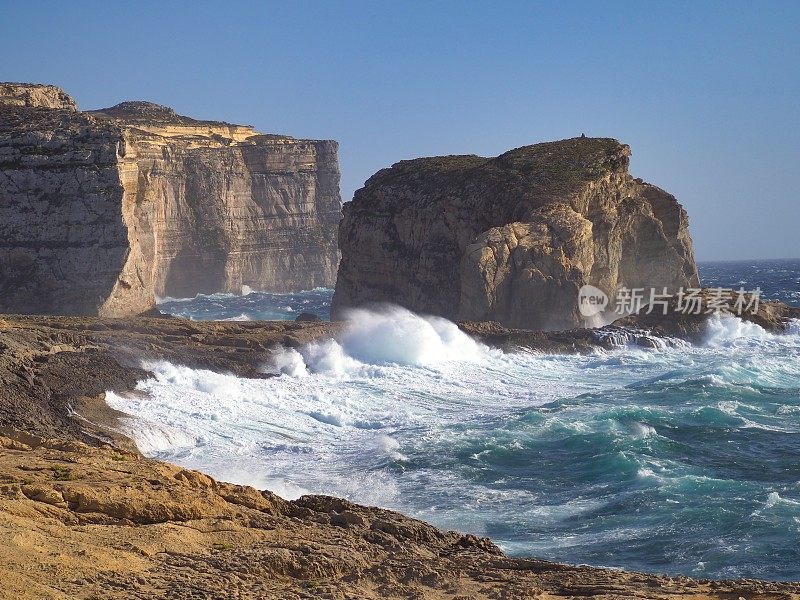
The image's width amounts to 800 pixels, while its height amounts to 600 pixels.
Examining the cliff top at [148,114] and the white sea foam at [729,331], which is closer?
the white sea foam at [729,331]

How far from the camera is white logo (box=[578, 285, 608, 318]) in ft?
158

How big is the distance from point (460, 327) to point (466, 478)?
21766 mm

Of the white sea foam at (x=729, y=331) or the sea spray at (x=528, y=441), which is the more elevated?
the white sea foam at (x=729, y=331)

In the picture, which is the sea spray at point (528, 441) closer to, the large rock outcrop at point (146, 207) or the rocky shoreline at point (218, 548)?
the rocky shoreline at point (218, 548)

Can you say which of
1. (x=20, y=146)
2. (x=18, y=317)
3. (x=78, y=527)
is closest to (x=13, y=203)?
(x=20, y=146)

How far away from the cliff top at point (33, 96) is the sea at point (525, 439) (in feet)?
81.6

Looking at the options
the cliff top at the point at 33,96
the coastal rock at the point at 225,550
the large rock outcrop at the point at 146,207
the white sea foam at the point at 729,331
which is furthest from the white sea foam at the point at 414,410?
the cliff top at the point at 33,96

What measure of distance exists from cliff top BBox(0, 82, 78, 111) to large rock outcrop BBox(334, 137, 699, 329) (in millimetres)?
17244

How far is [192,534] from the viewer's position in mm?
10438

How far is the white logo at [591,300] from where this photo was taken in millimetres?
48062

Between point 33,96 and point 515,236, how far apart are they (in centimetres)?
2738

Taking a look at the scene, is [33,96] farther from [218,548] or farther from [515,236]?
[218,548]

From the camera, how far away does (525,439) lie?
24875 mm

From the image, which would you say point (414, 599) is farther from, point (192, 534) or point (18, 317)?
point (18, 317)
